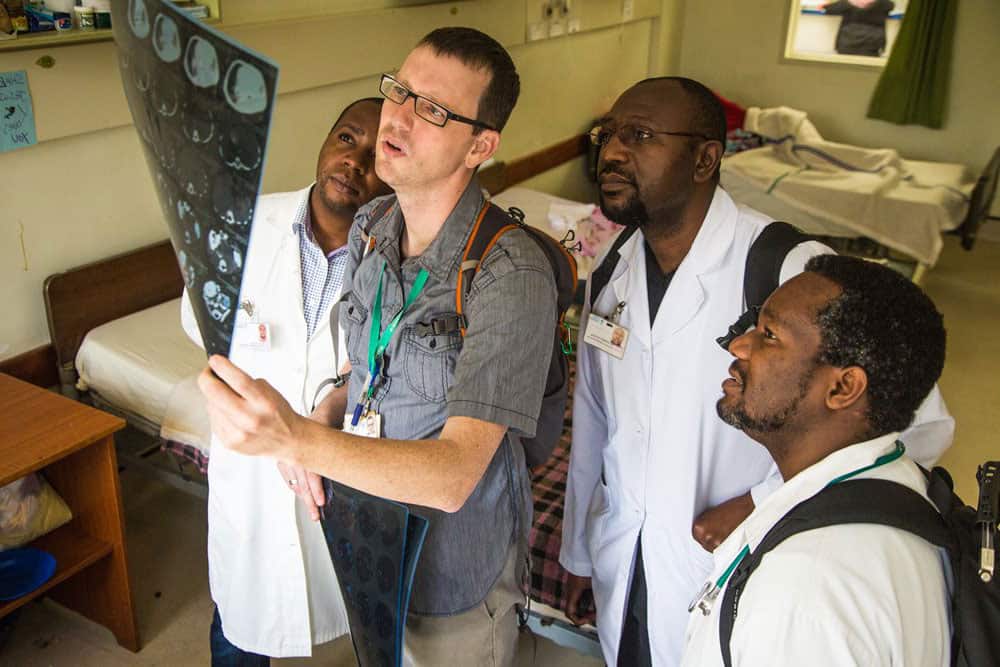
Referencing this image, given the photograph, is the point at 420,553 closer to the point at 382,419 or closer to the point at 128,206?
the point at 382,419

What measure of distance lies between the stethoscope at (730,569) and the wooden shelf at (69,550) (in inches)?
71.9

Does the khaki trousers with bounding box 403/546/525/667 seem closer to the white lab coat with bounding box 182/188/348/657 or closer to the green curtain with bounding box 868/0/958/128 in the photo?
the white lab coat with bounding box 182/188/348/657

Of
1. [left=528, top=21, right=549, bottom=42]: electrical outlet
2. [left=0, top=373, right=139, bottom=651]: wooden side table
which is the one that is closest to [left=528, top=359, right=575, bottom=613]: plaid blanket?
[left=0, top=373, right=139, bottom=651]: wooden side table

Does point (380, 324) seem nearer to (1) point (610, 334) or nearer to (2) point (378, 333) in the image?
(2) point (378, 333)

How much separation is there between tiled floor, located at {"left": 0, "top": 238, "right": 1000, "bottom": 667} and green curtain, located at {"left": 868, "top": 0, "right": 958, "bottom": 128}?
3117mm

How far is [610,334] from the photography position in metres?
1.89

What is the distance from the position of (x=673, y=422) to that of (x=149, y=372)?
1846mm

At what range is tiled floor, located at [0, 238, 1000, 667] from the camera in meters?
2.74

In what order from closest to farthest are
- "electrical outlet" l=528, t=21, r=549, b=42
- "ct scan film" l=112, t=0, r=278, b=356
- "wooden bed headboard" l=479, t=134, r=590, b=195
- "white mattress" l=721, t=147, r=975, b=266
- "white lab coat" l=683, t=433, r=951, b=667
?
"ct scan film" l=112, t=0, r=278, b=356, "white lab coat" l=683, t=433, r=951, b=667, "wooden bed headboard" l=479, t=134, r=590, b=195, "electrical outlet" l=528, t=21, r=549, b=42, "white mattress" l=721, t=147, r=975, b=266

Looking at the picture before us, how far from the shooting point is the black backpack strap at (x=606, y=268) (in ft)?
6.43

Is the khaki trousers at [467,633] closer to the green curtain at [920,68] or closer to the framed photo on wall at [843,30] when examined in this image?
the green curtain at [920,68]

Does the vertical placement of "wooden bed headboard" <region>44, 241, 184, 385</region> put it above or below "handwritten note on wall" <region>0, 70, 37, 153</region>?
below

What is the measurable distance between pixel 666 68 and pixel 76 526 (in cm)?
602

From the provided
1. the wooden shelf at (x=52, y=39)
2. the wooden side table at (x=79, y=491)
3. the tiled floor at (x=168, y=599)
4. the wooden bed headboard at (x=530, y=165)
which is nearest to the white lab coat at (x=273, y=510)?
the wooden side table at (x=79, y=491)
